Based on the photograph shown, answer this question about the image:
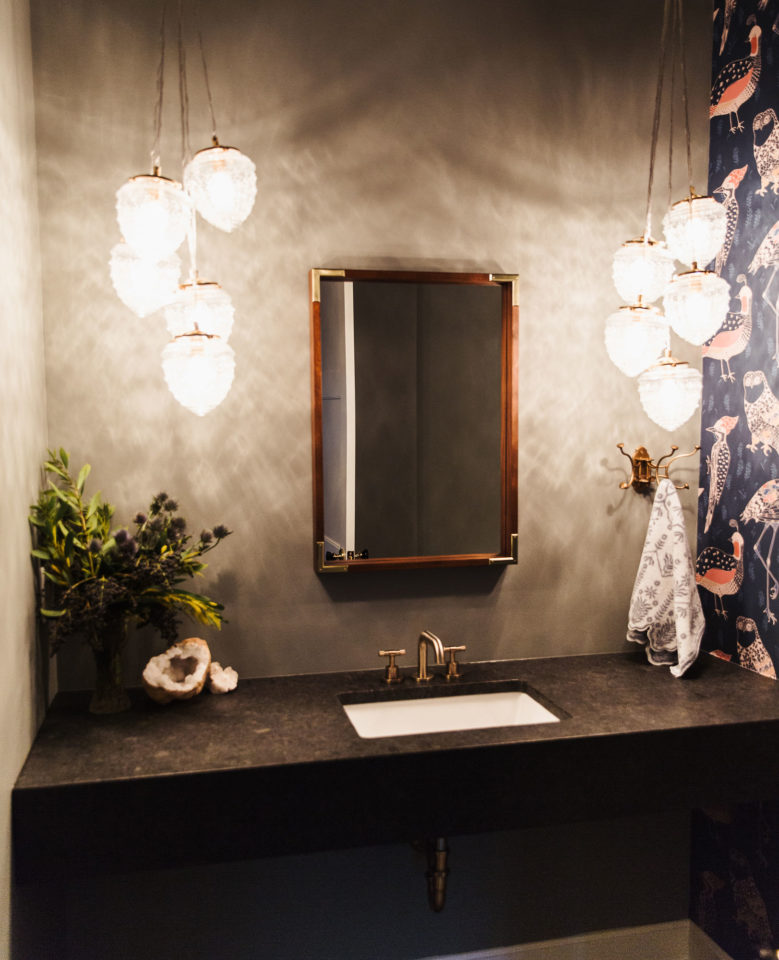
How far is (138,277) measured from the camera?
1.66m

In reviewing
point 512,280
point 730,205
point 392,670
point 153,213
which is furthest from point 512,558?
point 153,213

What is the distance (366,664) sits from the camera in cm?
221

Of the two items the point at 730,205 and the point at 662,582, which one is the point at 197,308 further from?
the point at 730,205

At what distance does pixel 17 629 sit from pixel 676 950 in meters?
2.14

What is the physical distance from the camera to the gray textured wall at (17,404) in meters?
1.46

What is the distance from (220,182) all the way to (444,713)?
1.41 metres

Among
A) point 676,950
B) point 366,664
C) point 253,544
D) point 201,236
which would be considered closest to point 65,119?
point 201,236

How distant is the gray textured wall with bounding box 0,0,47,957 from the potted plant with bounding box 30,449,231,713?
72 millimetres

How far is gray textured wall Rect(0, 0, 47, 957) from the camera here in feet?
4.78

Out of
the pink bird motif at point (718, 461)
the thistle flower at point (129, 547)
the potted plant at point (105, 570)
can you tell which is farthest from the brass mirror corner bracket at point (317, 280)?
the pink bird motif at point (718, 461)

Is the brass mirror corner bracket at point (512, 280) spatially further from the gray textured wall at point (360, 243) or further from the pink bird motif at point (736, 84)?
the pink bird motif at point (736, 84)

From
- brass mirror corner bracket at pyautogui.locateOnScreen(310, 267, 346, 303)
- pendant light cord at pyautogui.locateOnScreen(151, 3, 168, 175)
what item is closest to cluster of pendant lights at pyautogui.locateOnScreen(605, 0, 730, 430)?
brass mirror corner bracket at pyautogui.locateOnScreen(310, 267, 346, 303)

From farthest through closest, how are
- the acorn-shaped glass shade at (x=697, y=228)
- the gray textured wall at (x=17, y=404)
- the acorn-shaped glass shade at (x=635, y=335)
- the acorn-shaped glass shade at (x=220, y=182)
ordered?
the acorn-shaped glass shade at (x=635, y=335), the acorn-shaped glass shade at (x=697, y=228), the acorn-shaped glass shade at (x=220, y=182), the gray textured wall at (x=17, y=404)

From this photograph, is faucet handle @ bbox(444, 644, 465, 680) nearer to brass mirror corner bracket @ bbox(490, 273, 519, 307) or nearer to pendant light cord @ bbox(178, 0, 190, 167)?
brass mirror corner bracket @ bbox(490, 273, 519, 307)
